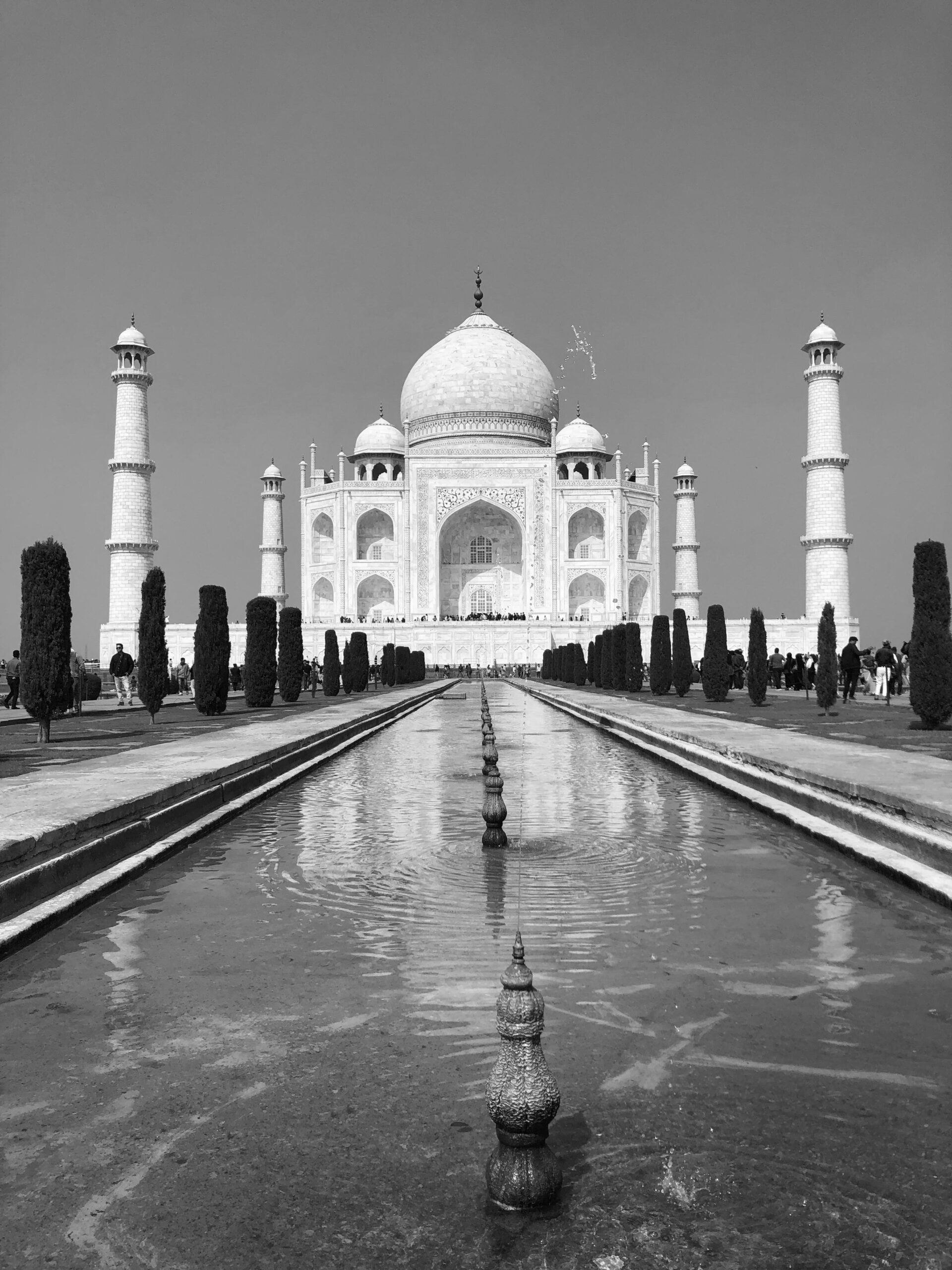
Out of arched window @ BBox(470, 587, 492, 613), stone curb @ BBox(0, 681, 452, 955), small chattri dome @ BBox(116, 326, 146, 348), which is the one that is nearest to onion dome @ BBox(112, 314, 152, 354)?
small chattri dome @ BBox(116, 326, 146, 348)

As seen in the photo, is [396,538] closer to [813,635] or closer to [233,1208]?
[813,635]

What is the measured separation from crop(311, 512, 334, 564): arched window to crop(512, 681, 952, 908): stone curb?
48766 mm

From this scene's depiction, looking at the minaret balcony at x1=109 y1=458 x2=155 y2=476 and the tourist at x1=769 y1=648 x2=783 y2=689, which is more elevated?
the minaret balcony at x1=109 y1=458 x2=155 y2=476

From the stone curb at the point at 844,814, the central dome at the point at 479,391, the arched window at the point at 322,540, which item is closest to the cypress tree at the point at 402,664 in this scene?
the arched window at the point at 322,540

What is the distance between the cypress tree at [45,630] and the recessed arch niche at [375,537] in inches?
1741

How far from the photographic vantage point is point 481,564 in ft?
195

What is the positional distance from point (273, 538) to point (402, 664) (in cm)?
2027

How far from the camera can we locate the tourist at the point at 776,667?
1190 inches

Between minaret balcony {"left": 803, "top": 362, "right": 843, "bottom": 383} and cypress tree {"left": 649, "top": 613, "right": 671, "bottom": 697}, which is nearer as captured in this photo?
cypress tree {"left": 649, "top": 613, "right": 671, "bottom": 697}

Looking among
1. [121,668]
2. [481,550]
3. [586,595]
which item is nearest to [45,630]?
[121,668]

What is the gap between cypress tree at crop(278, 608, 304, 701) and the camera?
24.3 m

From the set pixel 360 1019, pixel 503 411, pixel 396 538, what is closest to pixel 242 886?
pixel 360 1019

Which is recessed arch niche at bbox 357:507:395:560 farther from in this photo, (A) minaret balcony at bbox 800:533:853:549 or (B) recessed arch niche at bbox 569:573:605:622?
(A) minaret balcony at bbox 800:533:853:549

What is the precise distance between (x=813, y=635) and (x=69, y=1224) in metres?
48.9
